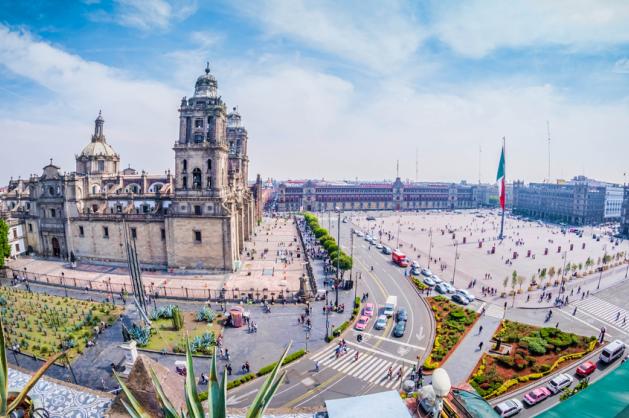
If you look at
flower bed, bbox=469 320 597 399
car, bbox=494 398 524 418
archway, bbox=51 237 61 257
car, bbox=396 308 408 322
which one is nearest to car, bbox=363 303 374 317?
car, bbox=396 308 408 322

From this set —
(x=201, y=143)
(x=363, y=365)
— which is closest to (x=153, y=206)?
(x=201, y=143)

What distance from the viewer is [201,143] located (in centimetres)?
4488

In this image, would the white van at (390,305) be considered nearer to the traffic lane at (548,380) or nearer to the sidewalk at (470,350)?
the sidewalk at (470,350)

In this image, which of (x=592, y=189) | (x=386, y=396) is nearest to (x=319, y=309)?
(x=386, y=396)

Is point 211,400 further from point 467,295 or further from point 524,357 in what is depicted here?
point 467,295

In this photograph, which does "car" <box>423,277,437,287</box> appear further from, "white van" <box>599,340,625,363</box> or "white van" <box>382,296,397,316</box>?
"white van" <box>599,340,625,363</box>

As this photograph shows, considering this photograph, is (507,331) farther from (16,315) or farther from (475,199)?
(475,199)

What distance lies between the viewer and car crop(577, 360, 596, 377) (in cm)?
2552

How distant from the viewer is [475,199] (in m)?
167

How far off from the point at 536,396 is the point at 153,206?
48.3 m

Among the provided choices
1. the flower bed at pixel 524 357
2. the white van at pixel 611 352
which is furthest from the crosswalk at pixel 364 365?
the white van at pixel 611 352

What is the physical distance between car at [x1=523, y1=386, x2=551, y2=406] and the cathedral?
3447 cm

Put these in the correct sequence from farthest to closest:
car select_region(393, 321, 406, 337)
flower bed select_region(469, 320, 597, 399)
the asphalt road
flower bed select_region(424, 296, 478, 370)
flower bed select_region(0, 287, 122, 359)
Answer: car select_region(393, 321, 406, 337), flower bed select_region(0, 287, 122, 359), flower bed select_region(424, 296, 478, 370), flower bed select_region(469, 320, 597, 399), the asphalt road

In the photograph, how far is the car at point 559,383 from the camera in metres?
23.5
